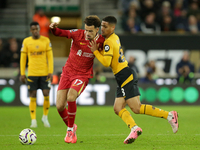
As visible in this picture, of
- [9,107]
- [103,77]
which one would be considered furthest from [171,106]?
[9,107]

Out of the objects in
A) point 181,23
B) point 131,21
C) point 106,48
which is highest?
point 106,48

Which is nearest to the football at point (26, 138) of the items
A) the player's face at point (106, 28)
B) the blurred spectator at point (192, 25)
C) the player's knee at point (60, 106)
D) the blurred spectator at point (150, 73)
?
the player's knee at point (60, 106)

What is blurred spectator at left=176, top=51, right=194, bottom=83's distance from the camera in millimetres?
14367

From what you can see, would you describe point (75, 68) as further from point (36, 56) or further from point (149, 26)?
point (149, 26)

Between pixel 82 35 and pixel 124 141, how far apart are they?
192 cm

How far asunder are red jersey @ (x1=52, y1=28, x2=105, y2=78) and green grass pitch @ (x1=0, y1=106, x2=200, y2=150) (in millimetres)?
1202

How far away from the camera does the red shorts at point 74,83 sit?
20.4 feet

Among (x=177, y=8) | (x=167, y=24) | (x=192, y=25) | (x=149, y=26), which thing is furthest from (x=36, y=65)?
(x=177, y=8)

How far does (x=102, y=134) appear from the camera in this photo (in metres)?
7.15

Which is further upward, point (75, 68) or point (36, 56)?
point (75, 68)

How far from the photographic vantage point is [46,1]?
741 inches

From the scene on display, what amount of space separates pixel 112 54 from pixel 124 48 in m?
9.57

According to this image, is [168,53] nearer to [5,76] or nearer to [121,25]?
[121,25]

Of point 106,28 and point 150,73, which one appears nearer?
point 106,28
